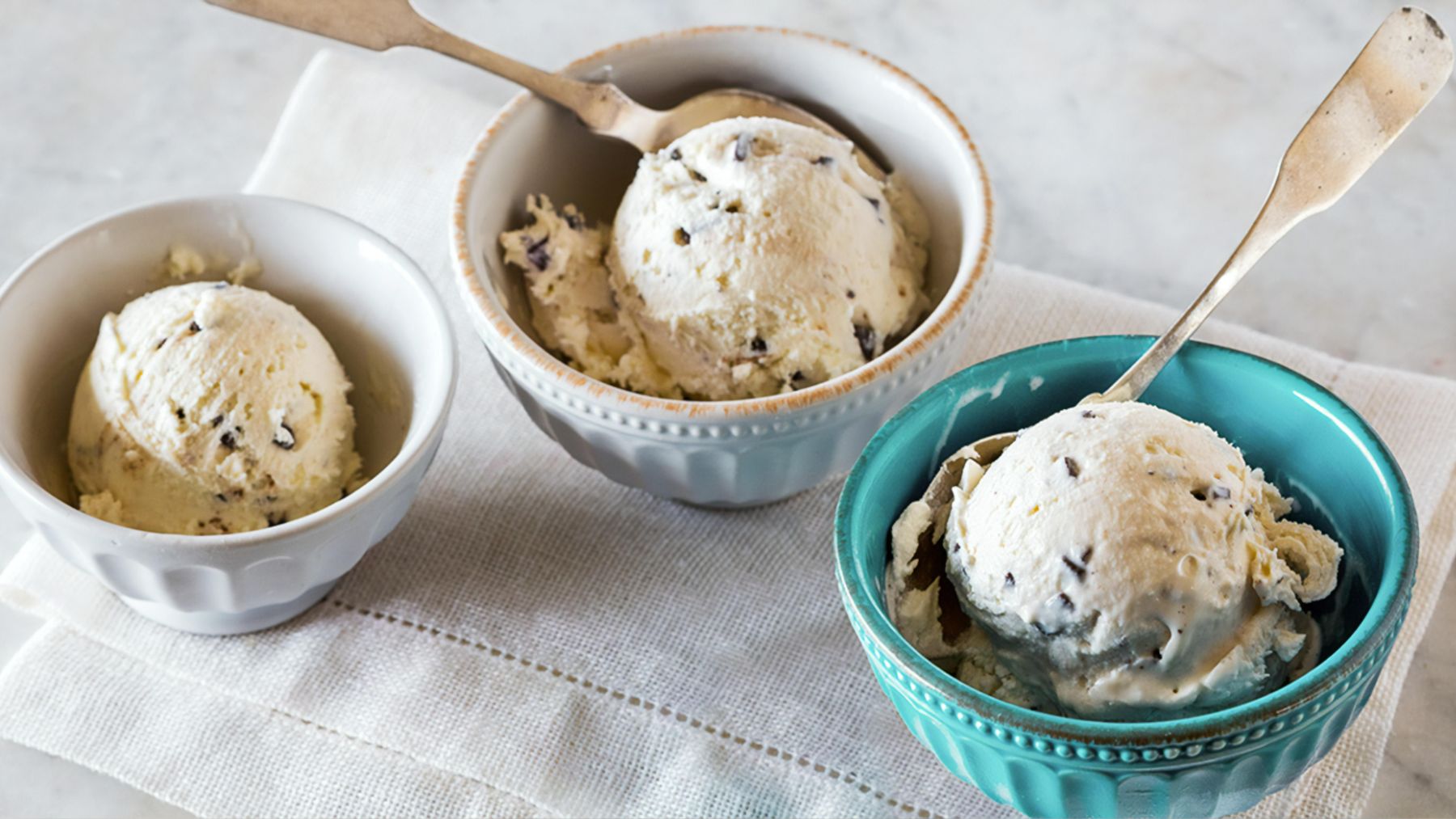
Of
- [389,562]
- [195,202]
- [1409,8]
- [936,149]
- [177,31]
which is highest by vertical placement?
[1409,8]

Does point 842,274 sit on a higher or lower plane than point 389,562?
higher

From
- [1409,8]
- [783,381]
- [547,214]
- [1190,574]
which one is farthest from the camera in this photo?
[547,214]

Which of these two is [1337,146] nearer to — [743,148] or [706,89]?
[743,148]

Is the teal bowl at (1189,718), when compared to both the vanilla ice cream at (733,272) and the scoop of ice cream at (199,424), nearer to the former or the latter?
the vanilla ice cream at (733,272)

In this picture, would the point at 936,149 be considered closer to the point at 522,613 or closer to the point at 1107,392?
the point at 1107,392

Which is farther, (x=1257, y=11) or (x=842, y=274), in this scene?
(x=1257, y=11)

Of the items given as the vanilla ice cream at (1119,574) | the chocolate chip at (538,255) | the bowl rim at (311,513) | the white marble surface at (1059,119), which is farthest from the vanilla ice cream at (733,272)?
the white marble surface at (1059,119)

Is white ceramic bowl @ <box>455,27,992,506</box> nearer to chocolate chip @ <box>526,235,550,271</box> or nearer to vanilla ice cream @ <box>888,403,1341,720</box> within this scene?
chocolate chip @ <box>526,235,550,271</box>

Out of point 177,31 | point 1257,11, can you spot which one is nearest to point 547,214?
point 177,31
